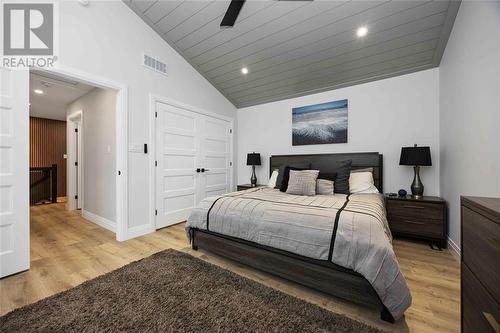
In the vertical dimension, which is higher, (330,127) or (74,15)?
(74,15)

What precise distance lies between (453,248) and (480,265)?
81.7 inches

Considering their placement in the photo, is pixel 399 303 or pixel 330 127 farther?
pixel 330 127

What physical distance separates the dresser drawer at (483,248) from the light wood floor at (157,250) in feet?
2.43

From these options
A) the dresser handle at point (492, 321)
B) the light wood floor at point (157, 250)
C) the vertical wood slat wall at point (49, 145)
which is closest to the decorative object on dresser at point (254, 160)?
the light wood floor at point (157, 250)

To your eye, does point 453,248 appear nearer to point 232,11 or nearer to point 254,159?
point 254,159

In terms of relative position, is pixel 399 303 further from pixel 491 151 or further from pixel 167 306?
pixel 167 306

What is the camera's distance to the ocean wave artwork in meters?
3.47

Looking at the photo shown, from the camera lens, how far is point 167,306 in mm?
1443

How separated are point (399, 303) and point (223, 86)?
401cm

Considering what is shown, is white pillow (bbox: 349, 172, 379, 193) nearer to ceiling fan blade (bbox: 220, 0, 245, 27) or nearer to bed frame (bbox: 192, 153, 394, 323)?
bed frame (bbox: 192, 153, 394, 323)

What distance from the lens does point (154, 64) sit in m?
3.04

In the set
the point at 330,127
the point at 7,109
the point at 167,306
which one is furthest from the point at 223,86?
the point at 167,306

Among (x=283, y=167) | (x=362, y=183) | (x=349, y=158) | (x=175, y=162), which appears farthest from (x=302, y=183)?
(x=175, y=162)

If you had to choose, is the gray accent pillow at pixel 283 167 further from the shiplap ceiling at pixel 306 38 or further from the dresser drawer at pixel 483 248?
the dresser drawer at pixel 483 248
